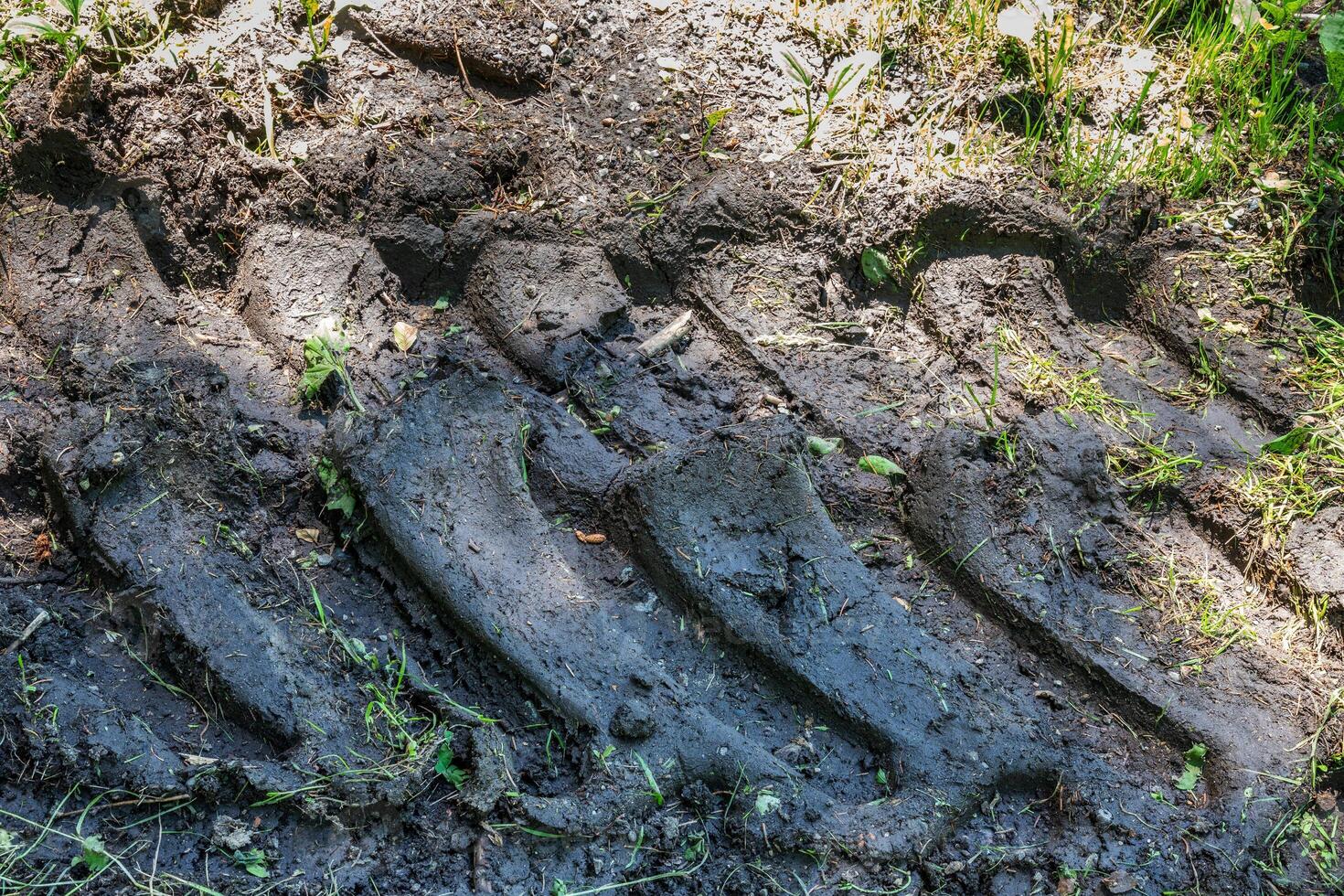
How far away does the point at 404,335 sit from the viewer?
2.81 meters

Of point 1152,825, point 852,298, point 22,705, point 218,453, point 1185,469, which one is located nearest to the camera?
point 22,705

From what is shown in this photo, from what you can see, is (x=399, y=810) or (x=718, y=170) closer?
(x=399, y=810)

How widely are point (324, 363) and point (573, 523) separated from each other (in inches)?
29.5

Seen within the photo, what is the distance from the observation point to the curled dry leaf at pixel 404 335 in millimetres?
2791

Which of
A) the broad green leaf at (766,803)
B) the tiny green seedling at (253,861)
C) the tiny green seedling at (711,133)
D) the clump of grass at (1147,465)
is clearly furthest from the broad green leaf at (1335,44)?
the tiny green seedling at (253,861)

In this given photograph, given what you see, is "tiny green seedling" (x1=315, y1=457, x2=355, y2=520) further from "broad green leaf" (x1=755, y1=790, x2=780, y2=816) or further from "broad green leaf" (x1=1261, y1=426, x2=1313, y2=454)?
"broad green leaf" (x1=1261, y1=426, x2=1313, y2=454)

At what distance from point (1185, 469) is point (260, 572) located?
7.79ft

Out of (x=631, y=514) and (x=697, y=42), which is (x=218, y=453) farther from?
(x=697, y=42)

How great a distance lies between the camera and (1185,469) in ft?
9.47

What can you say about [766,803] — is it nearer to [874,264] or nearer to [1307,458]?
[874,264]

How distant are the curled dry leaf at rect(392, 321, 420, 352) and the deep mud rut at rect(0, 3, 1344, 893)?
0.04 meters

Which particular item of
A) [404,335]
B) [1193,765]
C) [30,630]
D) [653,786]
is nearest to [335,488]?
[404,335]

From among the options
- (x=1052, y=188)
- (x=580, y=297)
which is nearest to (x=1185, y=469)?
(x=1052, y=188)

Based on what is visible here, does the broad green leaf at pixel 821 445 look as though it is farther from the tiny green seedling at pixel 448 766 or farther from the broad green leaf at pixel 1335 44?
Answer: the broad green leaf at pixel 1335 44
